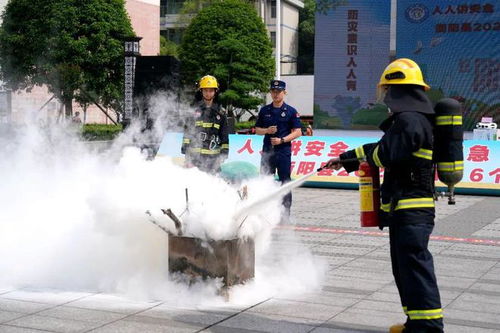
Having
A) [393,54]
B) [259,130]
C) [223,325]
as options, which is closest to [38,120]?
[259,130]

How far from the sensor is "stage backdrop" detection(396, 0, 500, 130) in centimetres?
3222

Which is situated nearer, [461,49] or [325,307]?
[325,307]

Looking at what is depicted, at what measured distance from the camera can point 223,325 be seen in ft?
17.7

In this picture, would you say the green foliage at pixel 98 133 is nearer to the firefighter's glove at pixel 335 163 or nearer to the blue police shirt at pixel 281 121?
the blue police shirt at pixel 281 121

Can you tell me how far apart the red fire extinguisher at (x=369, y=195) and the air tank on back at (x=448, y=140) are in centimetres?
50

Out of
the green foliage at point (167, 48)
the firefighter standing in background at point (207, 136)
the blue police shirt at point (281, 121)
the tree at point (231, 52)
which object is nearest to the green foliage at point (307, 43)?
the green foliage at point (167, 48)

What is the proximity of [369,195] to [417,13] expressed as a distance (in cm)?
2987

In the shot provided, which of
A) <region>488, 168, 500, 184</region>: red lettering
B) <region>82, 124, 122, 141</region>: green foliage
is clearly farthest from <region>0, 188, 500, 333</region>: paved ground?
<region>82, 124, 122, 141</region>: green foliage

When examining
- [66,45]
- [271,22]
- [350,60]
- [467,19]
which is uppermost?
[271,22]

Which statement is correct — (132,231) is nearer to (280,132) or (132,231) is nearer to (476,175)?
(280,132)

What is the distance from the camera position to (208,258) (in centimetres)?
596

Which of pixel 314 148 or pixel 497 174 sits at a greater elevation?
pixel 314 148

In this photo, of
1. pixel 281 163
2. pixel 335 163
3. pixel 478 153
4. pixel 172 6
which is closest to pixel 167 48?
pixel 172 6

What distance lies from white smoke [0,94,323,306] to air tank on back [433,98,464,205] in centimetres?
151
